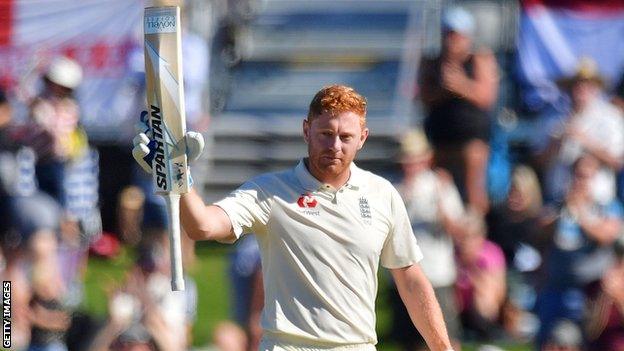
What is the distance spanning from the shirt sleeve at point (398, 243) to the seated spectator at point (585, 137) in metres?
5.62

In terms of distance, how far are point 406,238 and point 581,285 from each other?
5093 millimetres

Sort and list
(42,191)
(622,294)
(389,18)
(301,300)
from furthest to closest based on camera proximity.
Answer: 1. (389,18)
2. (42,191)
3. (622,294)
4. (301,300)

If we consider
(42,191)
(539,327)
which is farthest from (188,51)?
(539,327)

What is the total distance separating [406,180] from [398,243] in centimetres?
554

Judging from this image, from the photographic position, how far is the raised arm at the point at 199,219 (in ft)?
21.1

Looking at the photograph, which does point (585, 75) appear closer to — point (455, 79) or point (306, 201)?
point (455, 79)

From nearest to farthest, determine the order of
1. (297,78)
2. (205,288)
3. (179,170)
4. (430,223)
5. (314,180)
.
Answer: (179,170) < (314,180) < (430,223) < (205,288) < (297,78)

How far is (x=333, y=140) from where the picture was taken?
675 centimetres

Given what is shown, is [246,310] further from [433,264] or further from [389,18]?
[389,18]

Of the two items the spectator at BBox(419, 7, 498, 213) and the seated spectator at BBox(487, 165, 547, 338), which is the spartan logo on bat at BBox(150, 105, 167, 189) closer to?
the seated spectator at BBox(487, 165, 547, 338)

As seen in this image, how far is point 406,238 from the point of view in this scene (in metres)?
7.04

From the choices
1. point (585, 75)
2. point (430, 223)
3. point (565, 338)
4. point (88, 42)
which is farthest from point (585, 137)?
point (88, 42)

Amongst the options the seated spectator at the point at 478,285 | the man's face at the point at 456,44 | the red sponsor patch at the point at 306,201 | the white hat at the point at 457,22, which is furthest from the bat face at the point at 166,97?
the man's face at the point at 456,44

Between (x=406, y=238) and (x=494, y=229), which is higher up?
(x=406, y=238)
